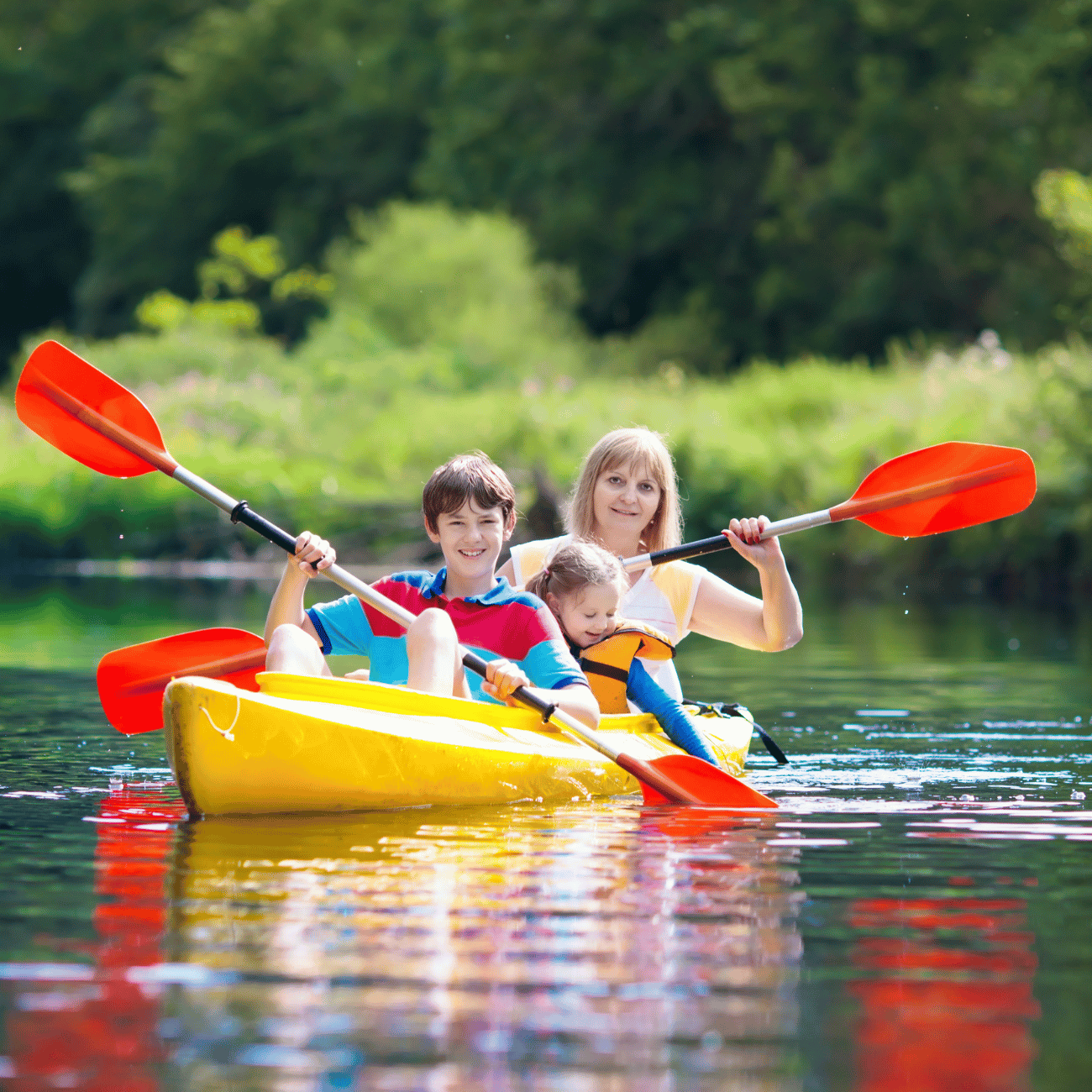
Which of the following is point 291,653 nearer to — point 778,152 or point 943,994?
point 943,994

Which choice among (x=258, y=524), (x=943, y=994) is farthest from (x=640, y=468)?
(x=943, y=994)

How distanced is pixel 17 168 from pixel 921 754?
3599cm

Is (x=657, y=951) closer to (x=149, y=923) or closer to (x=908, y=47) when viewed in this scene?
(x=149, y=923)

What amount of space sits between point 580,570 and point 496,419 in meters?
14.4

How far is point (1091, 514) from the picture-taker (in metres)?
16.0

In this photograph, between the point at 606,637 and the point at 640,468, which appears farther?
the point at 640,468

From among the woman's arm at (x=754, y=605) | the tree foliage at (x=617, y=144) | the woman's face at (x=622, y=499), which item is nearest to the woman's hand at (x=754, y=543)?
the woman's arm at (x=754, y=605)

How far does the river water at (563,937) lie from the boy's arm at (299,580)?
0.64 meters

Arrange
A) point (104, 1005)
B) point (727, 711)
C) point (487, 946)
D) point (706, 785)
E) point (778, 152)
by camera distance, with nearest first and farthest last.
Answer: point (104, 1005), point (487, 946), point (706, 785), point (727, 711), point (778, 152)

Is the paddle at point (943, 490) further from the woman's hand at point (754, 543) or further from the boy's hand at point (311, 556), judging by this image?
the boy's hand at point (311, 556)

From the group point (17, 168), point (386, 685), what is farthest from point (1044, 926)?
point (17, 168)

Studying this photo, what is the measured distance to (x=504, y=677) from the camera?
5523 mm

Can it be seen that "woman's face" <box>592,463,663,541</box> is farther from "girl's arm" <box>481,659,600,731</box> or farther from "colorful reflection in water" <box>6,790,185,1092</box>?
"colorful reflection in water" <box>6,790,185,1092</box>

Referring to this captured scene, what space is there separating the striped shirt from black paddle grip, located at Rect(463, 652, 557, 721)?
0.44 feet
